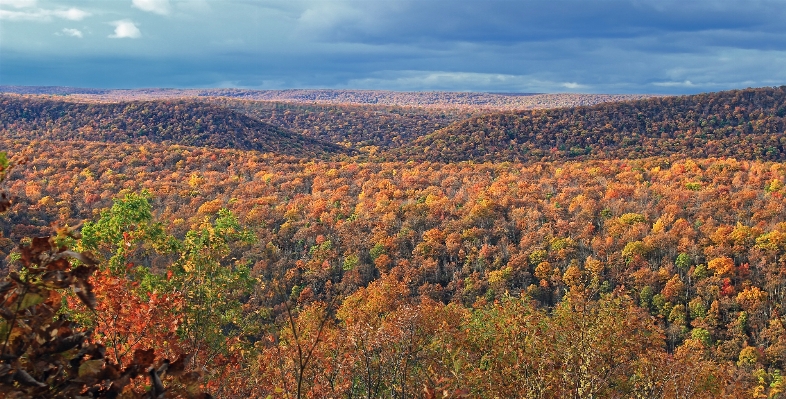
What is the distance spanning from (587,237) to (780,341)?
22.0 m

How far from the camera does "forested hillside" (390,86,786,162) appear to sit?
130 m

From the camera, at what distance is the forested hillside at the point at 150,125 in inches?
6132

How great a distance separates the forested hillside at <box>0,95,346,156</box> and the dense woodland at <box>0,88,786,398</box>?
3368 cm

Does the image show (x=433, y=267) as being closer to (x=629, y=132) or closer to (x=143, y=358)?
(x=143, y=358)

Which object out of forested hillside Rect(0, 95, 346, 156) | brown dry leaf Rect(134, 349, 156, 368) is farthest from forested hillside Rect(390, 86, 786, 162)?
brown dry leaf Rect(134, 349, 156, 368)

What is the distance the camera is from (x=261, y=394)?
16281 mm

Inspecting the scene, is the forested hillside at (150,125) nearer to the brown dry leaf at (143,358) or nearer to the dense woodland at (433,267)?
the dense woodland at (433,267)

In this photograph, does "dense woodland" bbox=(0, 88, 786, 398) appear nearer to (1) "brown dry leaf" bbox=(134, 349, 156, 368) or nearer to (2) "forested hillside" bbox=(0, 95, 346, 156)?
(1) "brown dry leaf" bbox=(134, 349, 156, 368)

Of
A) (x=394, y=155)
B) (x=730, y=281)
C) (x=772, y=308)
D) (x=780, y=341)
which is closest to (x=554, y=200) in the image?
(x=730, y=281)

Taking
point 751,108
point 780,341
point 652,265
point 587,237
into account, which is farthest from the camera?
point 751,108

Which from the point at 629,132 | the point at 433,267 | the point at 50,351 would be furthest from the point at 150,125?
the point at 50,351

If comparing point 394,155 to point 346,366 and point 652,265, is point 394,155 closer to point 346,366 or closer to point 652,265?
point 652,265

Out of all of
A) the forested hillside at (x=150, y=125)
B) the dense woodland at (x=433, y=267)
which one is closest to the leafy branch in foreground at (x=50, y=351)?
the dense woodland at (x=433, y=267)

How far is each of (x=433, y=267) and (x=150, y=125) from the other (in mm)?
128141
